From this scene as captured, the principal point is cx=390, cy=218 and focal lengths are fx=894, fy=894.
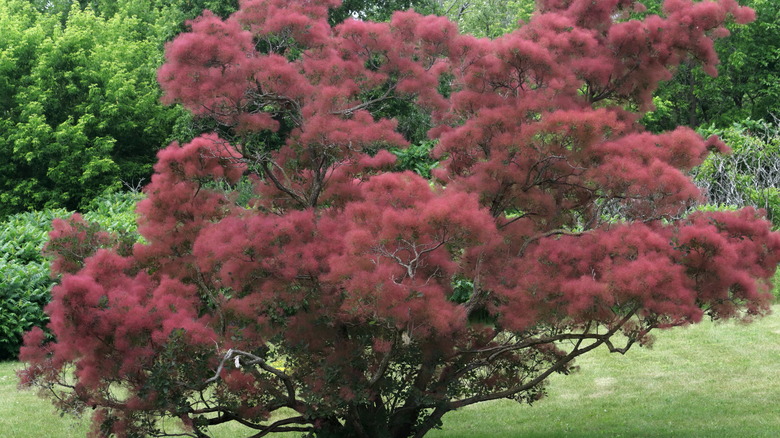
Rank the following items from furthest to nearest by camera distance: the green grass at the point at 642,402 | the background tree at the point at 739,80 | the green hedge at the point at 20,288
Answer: the background tree at the point at 739,80 < the green hedge at the point at 20,288 < the green grass at the point at 642,402

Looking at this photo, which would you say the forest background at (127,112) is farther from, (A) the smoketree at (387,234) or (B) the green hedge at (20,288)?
(A) the smoketree at (387,234)

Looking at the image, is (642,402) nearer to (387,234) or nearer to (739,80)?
(387,234)

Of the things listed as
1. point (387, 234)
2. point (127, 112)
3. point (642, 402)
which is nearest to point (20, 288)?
point (642, 402)

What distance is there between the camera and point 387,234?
20.1ft

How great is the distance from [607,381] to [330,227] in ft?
21.2

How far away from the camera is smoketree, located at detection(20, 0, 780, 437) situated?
6453 millimetres

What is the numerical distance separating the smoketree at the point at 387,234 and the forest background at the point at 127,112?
31.9 feet

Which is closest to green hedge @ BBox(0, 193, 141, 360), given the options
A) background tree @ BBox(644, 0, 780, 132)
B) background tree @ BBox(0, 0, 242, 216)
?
background tree @ BBox(0, 0, 242, 216)

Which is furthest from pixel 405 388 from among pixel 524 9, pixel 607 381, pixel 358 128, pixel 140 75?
pixel 524 9

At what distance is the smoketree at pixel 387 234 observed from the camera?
6453mm

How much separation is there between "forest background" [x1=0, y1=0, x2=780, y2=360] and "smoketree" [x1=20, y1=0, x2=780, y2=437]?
9.72 m

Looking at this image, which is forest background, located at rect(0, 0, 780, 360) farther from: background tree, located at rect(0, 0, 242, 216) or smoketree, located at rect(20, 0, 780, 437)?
smoketree, located at rect(20, 0, 780, 437)

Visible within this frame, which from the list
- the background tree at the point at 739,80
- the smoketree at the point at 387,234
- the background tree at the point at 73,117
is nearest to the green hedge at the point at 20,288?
the smoketree at the point at 387,234

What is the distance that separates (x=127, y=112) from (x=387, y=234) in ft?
75.8
